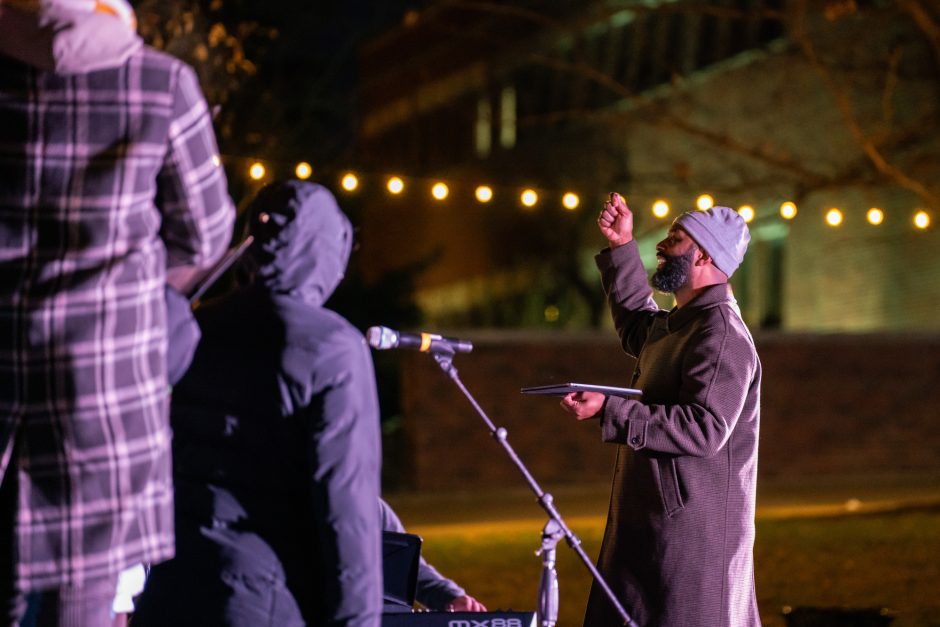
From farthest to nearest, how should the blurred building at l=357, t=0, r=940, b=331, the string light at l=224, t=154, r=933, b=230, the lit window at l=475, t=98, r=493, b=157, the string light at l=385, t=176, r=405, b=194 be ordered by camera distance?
the lit window at l=475, t=98, r=493, b=157
the blurred building at l=357, t=0, r=940, b=331
the string light at l=385, t=176, r=405, b=194
the string light at l=224, t=154, r=933, b=230

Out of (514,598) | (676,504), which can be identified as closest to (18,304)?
(676,504)

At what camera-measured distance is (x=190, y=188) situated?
9.44ft

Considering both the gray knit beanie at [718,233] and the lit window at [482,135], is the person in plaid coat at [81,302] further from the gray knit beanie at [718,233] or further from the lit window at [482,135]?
the lit window at [482,135]

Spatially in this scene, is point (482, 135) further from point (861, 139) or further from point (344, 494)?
point (344, 494)

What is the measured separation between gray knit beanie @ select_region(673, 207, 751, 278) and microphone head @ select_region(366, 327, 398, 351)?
137 cm

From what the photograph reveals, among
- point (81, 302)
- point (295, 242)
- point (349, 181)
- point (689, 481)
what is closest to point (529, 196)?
point (349, 181)

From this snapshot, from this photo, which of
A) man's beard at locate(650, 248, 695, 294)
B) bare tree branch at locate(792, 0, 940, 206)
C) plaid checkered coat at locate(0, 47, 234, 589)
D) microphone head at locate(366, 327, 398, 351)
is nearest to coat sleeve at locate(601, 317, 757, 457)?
man's beard at locate(650, 248, 695, 294)

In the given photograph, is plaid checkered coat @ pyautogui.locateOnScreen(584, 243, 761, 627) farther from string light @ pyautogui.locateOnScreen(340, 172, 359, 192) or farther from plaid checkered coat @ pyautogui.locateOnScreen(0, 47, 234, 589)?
string light @ pyautogui.locateOnScreen(340, 172, 359, 192)

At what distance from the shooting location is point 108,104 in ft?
9.07

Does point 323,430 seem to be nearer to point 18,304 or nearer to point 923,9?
point 18,304

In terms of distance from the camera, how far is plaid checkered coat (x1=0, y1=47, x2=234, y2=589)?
2.67 meters

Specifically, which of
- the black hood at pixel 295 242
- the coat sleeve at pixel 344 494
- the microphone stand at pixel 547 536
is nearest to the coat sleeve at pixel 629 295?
the microphone stand at pixel 547 536

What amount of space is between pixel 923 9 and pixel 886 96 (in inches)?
35.0

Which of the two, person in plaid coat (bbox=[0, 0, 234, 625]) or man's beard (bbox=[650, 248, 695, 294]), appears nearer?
person in plaid coat (bbox=[0, 0, 234, 625])
